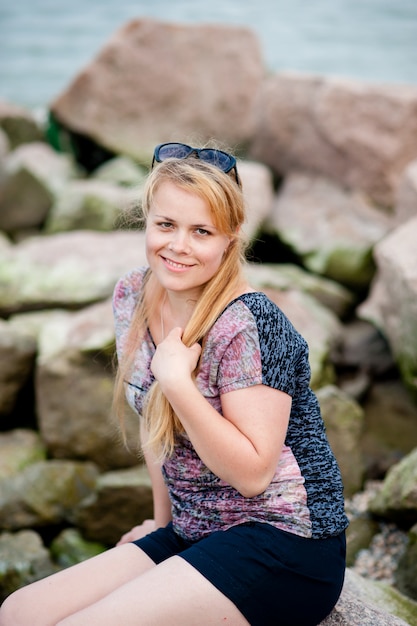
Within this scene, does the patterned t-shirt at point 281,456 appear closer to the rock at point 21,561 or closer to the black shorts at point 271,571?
the black shorts at point 271,571

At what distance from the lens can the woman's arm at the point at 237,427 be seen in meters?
1.94

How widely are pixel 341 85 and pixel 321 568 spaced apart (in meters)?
5.70

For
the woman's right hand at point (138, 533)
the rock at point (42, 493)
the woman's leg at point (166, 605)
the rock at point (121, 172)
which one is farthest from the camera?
the rock at point (121, 172)

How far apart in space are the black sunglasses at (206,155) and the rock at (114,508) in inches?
76.8

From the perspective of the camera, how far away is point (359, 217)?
6730 mm

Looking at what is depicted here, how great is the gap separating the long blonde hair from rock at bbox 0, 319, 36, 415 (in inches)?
95.9

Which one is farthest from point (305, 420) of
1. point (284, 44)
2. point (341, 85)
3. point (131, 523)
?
point (284, 44)

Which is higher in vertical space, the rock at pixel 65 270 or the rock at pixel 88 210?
the rock at pixel 65 270

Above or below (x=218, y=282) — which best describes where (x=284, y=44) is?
below

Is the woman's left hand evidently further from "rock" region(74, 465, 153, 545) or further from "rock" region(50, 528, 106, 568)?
"rock" region(50, 528, 106, 568)

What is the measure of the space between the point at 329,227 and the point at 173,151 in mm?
4565

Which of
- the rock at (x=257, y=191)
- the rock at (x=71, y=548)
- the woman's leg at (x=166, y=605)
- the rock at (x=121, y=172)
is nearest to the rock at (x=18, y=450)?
the rock at (x=71, y=548)

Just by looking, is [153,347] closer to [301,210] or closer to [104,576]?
[104,576]

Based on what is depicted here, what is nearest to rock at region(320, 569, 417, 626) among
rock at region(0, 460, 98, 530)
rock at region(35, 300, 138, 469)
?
rock at region(0, 460, 98, 530)
